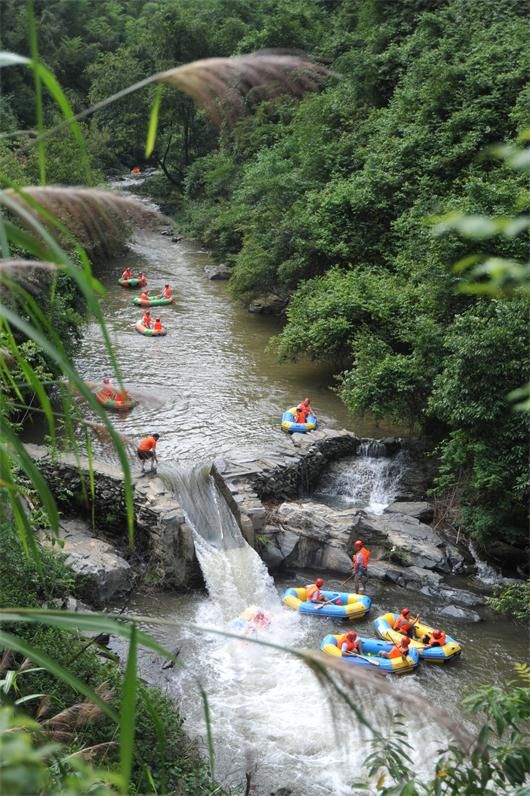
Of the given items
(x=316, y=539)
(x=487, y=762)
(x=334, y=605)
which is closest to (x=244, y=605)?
(x=334, y=605)

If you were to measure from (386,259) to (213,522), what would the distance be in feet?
27.5

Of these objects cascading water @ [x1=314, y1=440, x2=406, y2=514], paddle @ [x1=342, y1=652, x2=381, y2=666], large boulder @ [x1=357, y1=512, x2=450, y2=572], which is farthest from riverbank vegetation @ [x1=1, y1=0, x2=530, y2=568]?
paddle @ [x1=342, y1=652, x2=381, y2=666]

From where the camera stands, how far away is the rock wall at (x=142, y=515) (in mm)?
10633

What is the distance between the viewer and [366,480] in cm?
1348

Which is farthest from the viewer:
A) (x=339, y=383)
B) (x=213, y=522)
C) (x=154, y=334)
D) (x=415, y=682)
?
(x=154, y=334)

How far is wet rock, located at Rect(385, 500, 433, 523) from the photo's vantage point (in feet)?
40.6

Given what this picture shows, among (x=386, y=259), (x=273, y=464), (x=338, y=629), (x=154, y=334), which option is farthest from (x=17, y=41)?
(x=338, y=629)

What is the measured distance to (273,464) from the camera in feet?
41.9

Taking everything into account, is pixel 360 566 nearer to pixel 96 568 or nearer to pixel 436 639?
pixel 436 639

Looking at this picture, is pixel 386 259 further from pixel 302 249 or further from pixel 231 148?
pixel 231 148

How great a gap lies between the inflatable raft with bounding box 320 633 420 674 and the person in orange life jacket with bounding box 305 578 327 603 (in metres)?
0.69

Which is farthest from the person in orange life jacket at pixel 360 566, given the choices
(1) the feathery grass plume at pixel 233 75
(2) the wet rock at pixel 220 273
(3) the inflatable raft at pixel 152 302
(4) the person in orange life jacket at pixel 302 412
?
(2) the wet rock at pixel 220 273

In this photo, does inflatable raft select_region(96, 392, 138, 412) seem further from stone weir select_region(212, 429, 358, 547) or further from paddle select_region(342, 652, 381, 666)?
stone weir select_region(212, 429, 358, 547)

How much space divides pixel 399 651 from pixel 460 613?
1473mm
